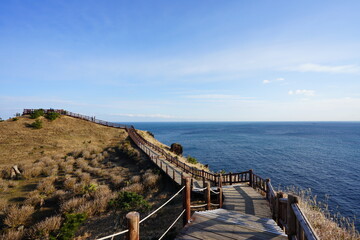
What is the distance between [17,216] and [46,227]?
3125mm

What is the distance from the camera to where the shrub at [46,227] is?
30.8ft

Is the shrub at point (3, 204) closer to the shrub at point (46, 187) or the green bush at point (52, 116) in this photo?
the shrub at point (46, 187)

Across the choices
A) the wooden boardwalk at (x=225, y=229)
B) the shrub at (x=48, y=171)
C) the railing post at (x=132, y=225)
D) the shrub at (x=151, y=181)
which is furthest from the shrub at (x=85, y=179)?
the railing post at (x=132, y=225)

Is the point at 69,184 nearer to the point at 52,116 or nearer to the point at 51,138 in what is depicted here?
the point at 51,138

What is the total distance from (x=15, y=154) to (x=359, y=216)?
42.2 meters

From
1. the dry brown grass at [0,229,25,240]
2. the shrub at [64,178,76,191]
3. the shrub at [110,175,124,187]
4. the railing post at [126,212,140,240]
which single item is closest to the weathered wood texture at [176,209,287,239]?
the railing post at [126,212,140,240]

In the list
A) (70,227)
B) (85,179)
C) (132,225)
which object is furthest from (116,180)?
(132,225)

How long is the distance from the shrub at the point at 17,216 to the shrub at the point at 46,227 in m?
2.16

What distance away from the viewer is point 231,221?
5523mm

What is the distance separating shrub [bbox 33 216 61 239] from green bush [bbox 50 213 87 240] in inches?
25.9

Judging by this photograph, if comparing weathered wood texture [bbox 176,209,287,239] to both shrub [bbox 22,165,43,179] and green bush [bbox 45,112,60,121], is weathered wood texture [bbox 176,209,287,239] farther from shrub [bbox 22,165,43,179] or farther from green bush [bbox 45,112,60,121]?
green bush [bbox 45,112,60,121]

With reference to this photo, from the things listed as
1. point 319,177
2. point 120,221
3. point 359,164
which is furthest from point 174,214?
point 359,164

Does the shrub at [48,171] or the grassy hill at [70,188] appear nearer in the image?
the grassy hill at [70,188]

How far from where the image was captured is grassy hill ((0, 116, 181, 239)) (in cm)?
995
